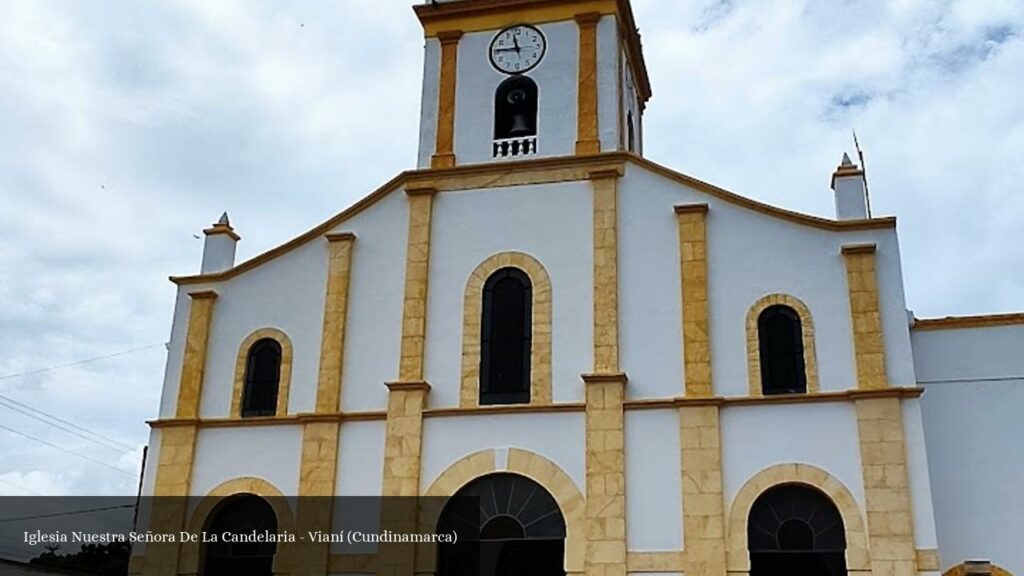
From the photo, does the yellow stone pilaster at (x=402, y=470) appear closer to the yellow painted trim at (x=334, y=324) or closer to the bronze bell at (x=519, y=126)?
the yellow painted trim at (x=334, y=324)

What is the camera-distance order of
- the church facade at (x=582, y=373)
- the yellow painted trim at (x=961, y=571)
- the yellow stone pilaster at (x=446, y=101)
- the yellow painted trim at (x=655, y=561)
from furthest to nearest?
the yellow stone pilaster at (x=446, y=101), the yellow painted trim at (x=961, y=571), the church facade at (x=582, y=373), the yellow painted trim at (x=655, y=561)

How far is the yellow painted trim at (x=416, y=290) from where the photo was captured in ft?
62.0

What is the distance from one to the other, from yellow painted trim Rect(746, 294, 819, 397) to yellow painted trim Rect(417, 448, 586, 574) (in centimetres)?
344

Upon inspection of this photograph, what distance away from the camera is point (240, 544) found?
18766 mm

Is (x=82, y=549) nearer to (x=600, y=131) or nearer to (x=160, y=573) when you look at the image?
(x=160, y=573)

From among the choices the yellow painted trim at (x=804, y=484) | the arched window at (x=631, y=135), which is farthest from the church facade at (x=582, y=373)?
the arched window at (x=631, y=135)

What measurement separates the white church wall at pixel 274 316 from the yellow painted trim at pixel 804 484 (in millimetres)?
7828

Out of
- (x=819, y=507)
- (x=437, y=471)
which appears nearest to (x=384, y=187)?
(x=437, y=471)

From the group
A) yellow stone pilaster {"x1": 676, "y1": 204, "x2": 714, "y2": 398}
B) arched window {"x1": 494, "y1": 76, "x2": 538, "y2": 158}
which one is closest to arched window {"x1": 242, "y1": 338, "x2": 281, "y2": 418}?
arched window {"x1": 494, "y1": 76, "x2": 538, "y2": 158}

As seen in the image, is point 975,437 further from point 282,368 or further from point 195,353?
point 195,353

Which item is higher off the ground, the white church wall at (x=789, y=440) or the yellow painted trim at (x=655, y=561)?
the white church wall at (x=789, y=440)

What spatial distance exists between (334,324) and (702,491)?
730cm

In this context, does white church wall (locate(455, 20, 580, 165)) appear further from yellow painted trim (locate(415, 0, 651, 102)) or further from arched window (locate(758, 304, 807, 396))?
arched window (locate(758, 304, 807, 396))

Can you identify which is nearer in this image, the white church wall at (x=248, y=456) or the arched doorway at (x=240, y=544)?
the arched doorway at (x=240, y=544)
